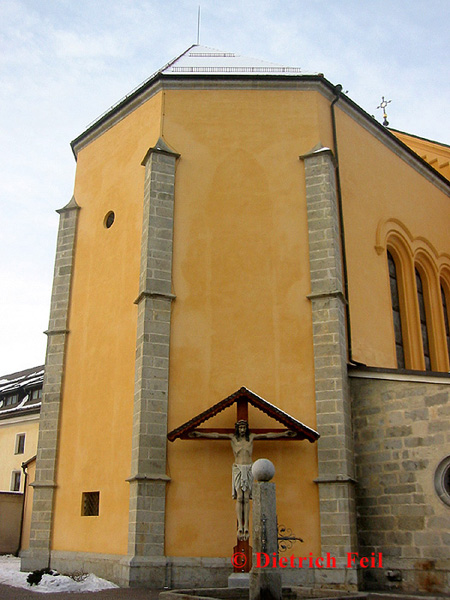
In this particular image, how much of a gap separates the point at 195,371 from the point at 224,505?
2.58 meters

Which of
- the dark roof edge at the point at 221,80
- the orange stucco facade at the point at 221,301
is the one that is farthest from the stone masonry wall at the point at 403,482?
the dark roof edge at the point at 221,80

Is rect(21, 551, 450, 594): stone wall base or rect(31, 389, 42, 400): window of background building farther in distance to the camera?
rect(31, 389, 42, 400): window of background building

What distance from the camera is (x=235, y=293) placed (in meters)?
13.7

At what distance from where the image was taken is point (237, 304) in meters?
13.6

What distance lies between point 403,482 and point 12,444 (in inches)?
847

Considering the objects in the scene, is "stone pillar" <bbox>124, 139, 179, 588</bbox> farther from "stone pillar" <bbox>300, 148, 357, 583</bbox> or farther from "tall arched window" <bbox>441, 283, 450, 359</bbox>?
"tall arched window" <bbox>441, 283, 450, 359</bbox>

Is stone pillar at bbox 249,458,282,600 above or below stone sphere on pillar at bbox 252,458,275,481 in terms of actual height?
below

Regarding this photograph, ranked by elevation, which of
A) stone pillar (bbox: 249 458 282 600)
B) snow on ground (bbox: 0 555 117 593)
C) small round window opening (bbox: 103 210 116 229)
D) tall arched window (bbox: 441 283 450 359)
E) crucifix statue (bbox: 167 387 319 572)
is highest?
small round window opening (bbox: 103 210 116 229)

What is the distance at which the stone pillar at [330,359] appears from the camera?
11883 millimetres

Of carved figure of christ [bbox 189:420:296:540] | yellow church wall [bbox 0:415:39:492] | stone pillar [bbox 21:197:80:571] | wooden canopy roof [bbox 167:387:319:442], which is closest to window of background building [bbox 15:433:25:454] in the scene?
yellow church wall [bbox 0:415:39:492]

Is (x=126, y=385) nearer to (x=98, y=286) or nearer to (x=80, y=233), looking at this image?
(x=98, y=286)

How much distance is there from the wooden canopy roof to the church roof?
309 inches

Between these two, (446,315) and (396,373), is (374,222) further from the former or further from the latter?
(396,373)

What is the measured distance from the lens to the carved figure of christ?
11.2m
